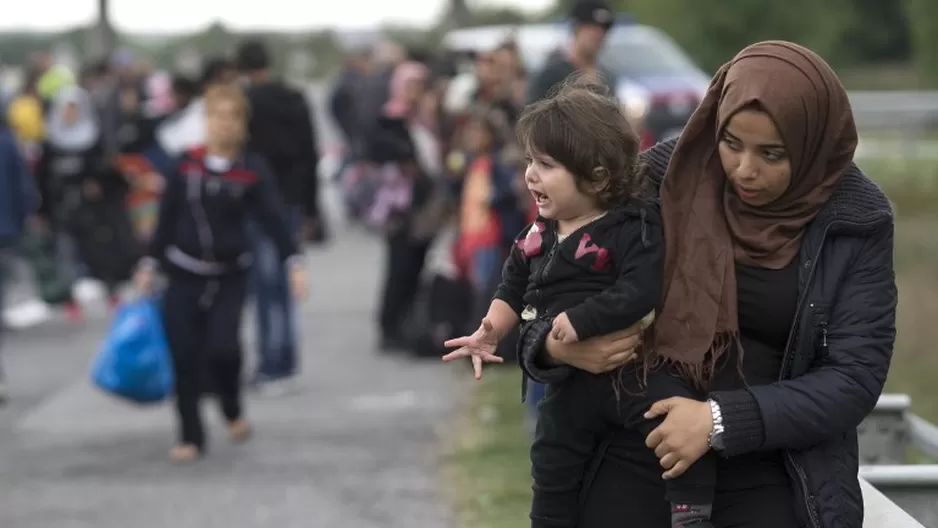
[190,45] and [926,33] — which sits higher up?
[926,33]

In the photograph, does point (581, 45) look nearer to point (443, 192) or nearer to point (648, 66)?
point (443, 192)

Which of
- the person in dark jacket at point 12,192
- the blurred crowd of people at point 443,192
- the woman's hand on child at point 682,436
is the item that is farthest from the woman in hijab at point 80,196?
the woman's hand on child at point 682,436

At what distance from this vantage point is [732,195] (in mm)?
3141

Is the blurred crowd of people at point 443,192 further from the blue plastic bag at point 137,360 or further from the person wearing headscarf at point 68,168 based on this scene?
the person wearing headscarf at point 68,168

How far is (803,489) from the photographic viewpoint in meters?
3.07

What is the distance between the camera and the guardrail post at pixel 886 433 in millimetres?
4535

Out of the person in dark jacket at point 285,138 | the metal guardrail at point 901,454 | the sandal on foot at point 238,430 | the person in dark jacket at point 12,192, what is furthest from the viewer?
the person in dark jacket at point 12,192

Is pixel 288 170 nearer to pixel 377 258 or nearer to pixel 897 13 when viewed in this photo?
pixel 377 258

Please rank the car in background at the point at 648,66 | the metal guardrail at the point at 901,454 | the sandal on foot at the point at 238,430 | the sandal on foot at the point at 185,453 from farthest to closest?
the car in background at the point at 648,66
the sandal on foot at the point at 238,430
the sandal on foot at the point at 185,453
the metal guardrail at the point at 901,454

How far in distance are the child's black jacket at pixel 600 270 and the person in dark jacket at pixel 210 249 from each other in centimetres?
446

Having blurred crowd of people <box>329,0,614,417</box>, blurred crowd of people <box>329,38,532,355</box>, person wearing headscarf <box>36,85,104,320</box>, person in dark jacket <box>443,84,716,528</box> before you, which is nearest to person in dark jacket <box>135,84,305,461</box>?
blurred crowd of people <box>329,0,614,417</box>

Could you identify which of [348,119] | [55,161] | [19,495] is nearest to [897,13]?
[348,119]

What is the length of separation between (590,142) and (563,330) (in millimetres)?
365

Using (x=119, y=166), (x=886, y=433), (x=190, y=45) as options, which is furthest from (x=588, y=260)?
(x=190, y=45)
